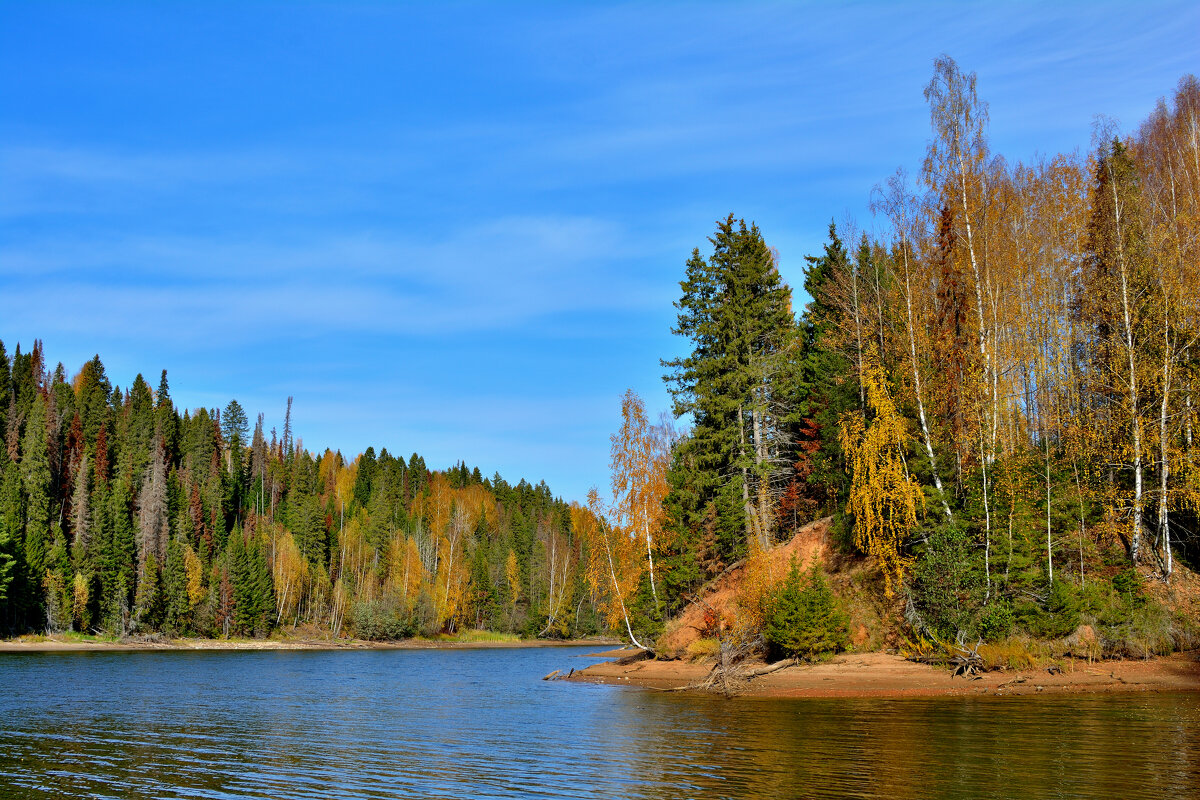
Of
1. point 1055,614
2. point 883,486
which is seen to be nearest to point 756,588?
point 883,486

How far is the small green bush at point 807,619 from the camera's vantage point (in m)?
38.2

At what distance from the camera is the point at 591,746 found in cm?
2333

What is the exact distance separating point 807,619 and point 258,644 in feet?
245

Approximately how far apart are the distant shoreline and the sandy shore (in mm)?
70569

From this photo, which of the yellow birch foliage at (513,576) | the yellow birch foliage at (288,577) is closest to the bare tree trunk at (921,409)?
the yellow birch foliage at (513,576)

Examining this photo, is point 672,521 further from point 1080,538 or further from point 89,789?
point 89,789

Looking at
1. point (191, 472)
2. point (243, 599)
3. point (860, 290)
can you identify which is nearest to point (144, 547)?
point (243, 599)

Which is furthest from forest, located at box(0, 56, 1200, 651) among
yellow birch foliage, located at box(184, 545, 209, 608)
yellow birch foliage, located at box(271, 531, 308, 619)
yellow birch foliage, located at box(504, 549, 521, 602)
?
yellow birch foliage, located at box(504, 549, 521, 602)

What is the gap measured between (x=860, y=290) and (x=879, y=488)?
11.5 m

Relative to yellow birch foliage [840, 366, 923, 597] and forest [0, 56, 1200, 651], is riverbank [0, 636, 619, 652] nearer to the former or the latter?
forest [0, 56, 1200, 651]

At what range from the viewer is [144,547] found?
91.6 metres

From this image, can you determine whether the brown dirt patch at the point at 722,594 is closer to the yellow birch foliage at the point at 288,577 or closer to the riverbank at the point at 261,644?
the riverbank at the point at 261,644

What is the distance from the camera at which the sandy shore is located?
31.8 meters

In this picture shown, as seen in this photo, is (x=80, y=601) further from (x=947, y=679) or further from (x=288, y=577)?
(x=947, y=679)
